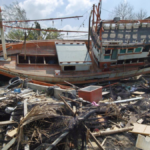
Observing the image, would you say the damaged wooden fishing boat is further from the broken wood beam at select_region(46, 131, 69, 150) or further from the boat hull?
the broken wood beam at select_region(46, 131, 69, 150)

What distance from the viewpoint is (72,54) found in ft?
44.5

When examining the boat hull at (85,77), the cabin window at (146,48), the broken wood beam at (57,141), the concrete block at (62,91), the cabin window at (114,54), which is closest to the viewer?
the broken wood beam at (57,141)

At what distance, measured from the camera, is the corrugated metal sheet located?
41.5ft

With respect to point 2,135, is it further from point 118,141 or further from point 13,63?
point 13,63

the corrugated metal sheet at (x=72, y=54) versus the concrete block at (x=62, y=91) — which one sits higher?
the corrugated metal sheet at (x=72, y=54)

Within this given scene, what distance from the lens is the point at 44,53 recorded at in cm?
1450

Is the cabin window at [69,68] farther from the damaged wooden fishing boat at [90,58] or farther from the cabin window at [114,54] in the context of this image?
the cabin window at [114,54]

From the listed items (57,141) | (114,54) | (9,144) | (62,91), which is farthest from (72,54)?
(9,144)

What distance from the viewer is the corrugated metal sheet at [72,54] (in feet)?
41.5

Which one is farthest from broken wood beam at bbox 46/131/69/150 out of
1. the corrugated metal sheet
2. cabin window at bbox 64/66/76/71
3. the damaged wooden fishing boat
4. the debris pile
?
cabin window at bbox 64/66/76/71

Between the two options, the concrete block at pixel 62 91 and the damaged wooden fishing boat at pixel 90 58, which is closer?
the concrete block at pixel 62 91

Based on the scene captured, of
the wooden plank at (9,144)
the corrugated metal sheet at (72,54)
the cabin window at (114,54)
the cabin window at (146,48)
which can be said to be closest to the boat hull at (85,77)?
the corrugated metal sheet at (72,54)

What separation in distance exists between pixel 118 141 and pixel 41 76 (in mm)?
8167

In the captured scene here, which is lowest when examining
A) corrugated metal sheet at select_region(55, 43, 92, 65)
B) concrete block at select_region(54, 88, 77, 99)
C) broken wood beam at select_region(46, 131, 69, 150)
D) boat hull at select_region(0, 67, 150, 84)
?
broken wood beam at select_region(46, 131, 69, 150)
